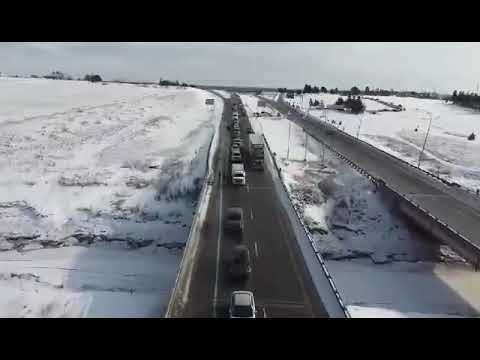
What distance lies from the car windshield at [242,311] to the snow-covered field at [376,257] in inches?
363

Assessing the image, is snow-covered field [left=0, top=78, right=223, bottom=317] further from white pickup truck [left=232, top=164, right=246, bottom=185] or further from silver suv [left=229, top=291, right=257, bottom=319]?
silver suv [left=229, top=291, right=257, bottom=319]

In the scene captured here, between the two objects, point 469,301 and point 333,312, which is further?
point 469,301

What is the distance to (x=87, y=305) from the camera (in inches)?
781

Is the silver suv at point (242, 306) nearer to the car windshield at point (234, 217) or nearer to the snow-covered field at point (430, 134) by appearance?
the car windshield at point (234, 217)

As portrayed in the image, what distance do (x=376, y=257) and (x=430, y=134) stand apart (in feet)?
186

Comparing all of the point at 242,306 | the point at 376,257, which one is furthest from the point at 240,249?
the point at 376,257

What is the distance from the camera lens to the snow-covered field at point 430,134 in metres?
51.4

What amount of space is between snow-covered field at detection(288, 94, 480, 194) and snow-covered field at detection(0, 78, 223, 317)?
30700mm

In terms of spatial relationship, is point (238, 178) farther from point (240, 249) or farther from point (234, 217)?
point (240, 249)

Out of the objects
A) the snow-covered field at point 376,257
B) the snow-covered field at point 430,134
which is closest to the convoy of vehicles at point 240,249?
the snow-covered field at point 376,257

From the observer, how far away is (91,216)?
102 feet

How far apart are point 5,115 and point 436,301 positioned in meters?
74.0
